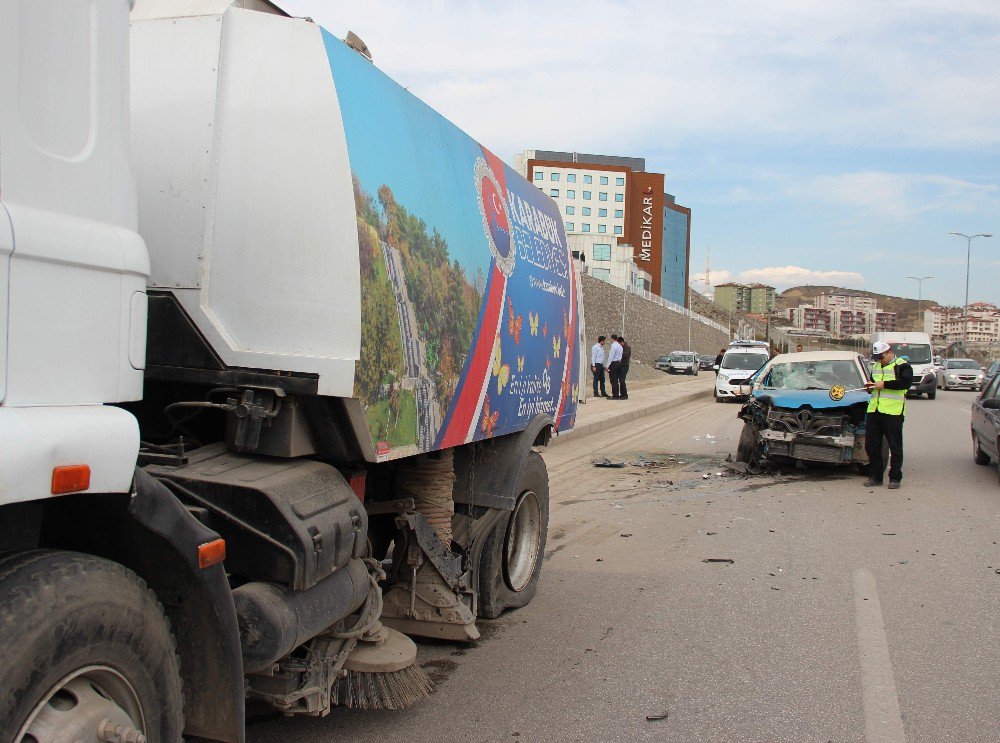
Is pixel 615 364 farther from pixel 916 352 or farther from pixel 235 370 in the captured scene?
pixel 235 370

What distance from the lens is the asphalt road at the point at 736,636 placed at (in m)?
3.98

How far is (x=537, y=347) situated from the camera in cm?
566

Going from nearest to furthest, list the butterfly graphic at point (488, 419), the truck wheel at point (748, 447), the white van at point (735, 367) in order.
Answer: the butterfly graphic at point (488, 419)
the truck wheel at point (748, 447)
the white van at point (735, 367)

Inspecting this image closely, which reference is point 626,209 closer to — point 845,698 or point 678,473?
point 678,473

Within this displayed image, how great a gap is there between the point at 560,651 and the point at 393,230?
2.63 m

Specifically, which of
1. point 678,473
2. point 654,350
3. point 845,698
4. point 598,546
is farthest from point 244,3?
point 654,350

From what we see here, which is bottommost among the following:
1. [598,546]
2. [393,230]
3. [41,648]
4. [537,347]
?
[598,546]

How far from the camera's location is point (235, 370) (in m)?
3.17

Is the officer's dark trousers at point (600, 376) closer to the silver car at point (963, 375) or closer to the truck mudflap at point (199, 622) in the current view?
the silver car at point (963, 375)

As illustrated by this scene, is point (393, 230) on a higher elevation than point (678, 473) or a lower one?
higher

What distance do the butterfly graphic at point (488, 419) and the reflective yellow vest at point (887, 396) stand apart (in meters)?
7.67

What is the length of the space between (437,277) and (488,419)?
1.05 metres

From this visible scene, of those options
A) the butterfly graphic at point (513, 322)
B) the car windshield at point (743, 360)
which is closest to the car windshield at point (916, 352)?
the car windshield at point (743, 360)

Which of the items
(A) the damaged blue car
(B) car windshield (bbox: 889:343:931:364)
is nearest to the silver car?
(B) car windshield (bbox: 889:343:931:364)
